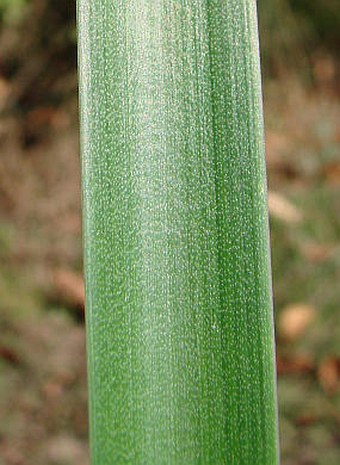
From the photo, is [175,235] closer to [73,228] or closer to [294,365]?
[294,365]

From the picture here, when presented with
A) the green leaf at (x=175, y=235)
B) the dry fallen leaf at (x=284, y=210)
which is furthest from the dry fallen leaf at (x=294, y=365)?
the green leaf at (x=175, y=235)

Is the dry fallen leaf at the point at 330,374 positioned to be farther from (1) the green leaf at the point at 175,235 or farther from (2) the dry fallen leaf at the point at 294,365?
(1) the green leaf at the point at 175,235

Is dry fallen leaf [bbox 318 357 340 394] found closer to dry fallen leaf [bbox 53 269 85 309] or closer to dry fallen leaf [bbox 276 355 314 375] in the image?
dry fallen leaf [bbox 276 355 314 375]

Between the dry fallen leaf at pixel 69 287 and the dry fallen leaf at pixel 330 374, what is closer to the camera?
the dry fallen leaf at pixel 330 374

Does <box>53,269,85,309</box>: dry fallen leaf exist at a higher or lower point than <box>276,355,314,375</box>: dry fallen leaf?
higher

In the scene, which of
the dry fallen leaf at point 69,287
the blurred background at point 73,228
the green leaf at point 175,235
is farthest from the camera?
the dry fallen leaf at point 69,287

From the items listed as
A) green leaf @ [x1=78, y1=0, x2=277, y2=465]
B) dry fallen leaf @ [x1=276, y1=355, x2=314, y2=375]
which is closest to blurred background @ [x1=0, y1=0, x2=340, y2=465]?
dry fallen leaf @ [x1=276, y1=355, x2=314, y2=375]

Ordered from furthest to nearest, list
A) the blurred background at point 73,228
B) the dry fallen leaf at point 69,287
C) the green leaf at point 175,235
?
the dry fallen leaf at point 69,287, the blurred background at point 73,228, the green leaf at point 175,235

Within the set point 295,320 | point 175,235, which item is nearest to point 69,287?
point 295,320
